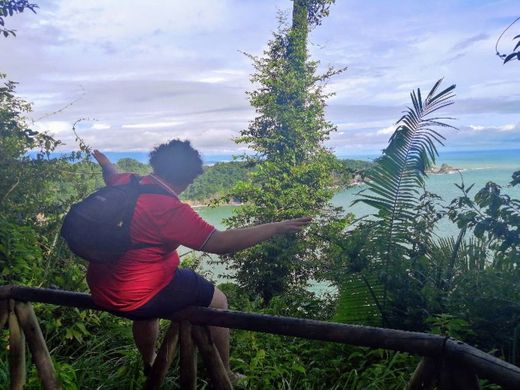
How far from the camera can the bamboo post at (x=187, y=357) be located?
109 inches

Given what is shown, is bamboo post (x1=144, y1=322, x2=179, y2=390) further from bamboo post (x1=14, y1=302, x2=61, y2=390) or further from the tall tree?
the tall tree

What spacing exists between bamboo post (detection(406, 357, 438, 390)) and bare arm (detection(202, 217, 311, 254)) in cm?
81

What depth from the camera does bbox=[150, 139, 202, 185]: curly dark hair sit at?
2850 millimetres

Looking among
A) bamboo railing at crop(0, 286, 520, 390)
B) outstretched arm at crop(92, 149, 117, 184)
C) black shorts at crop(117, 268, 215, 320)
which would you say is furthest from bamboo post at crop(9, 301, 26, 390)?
outstretched arm at crop(92, 149, 117, 184)

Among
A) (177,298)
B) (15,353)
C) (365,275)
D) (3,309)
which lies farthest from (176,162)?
(365,275)

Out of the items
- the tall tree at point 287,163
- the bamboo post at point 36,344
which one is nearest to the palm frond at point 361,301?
the bamboo post at point 36,344

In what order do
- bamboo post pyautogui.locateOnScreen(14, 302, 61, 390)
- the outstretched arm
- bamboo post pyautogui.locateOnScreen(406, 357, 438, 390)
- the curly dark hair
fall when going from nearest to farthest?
bamboo post pyautogui.locateOnScreen(406, 357, 438, 390), the curly dark hair, bamboo post pyautogui.locateOnScreen(14, 302, 61, 390), the outstretched arm

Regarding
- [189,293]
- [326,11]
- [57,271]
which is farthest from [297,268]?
[189,293]

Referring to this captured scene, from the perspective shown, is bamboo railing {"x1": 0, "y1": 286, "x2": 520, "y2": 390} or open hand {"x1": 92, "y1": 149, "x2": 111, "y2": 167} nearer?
bamboo railing {"x1": 0, "y1": 286, "x2": 520, "y2": 390}

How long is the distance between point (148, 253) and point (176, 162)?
0.48m

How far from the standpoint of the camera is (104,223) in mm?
2523

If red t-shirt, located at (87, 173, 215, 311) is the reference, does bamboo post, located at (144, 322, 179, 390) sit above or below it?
below

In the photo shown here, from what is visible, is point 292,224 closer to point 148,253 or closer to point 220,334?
point 148,253

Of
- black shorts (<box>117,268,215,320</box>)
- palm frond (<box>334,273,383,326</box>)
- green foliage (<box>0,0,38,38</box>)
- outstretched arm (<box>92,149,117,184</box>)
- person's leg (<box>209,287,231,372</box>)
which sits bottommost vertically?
palm frond (<box>334,273,383,326</box>)
